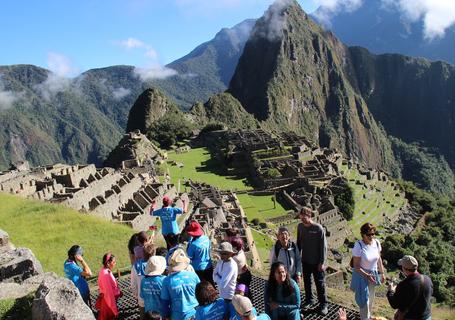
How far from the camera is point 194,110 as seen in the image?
117 meters

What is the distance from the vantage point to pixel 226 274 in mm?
6914

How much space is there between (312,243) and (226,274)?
6.82 ft

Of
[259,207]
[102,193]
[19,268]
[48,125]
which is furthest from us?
[48,125]

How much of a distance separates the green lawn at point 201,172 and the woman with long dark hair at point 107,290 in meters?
34.1

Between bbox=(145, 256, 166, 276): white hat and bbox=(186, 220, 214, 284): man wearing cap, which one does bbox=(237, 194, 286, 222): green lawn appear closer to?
bbox=(186, 220, 214, 284): man wearing cap

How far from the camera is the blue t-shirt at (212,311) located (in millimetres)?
5745

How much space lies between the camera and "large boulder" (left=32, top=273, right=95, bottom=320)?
6.54 meters

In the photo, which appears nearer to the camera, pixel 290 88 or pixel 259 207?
pixel 259 207

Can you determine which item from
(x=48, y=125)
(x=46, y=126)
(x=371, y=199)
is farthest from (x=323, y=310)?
(x=48, y=125)

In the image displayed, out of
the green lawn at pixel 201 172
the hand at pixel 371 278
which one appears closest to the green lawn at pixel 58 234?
the hand at pixel 371 278

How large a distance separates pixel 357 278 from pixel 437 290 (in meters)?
29.5

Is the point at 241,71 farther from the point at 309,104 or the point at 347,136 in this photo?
the point at 347,136

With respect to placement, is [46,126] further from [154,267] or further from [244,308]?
[244,308]

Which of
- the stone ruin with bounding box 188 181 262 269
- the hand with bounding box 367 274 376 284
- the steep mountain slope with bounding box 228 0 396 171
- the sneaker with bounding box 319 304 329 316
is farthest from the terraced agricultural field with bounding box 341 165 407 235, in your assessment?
the steep mountain slope with bounding box 228 0 396 171
